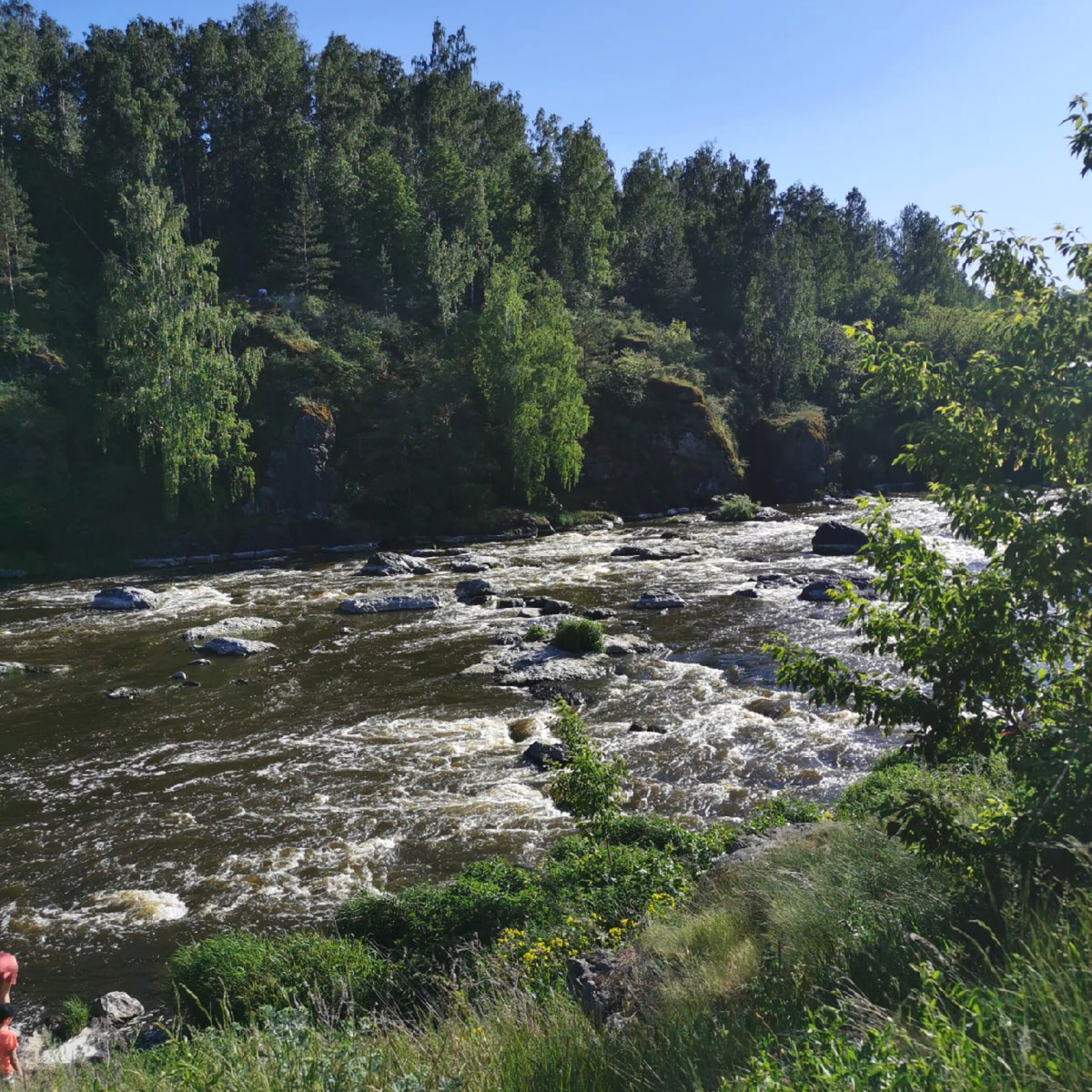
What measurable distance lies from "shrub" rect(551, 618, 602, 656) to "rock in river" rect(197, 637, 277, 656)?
926 centimetres

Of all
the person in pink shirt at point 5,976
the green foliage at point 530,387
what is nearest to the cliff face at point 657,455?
the green foliage at point 530,387

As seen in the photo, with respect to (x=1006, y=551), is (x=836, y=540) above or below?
below

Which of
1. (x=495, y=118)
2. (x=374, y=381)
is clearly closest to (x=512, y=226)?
(x=495, y=118)

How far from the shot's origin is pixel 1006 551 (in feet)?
19.4

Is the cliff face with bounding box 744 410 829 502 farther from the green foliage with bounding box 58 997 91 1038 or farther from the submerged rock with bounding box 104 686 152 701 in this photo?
the green foliage with bounding box 58 997 91 1038

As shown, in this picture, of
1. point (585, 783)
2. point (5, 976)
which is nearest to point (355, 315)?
point (585, 783)

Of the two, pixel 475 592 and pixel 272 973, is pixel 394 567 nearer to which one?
pixel 475 592

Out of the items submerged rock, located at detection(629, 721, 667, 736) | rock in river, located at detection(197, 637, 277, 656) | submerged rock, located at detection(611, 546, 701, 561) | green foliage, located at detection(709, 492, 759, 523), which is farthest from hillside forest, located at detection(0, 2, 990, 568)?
submerged rock, located at detection(629, 721, 667, 736)

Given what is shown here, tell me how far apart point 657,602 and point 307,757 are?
16066 mm

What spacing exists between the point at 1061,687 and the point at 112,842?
14.2 meters

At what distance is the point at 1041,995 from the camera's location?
377cm

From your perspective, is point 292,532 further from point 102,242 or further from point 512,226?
point 512,226

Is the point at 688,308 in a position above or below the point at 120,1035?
above

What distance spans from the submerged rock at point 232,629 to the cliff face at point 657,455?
3234 cm
